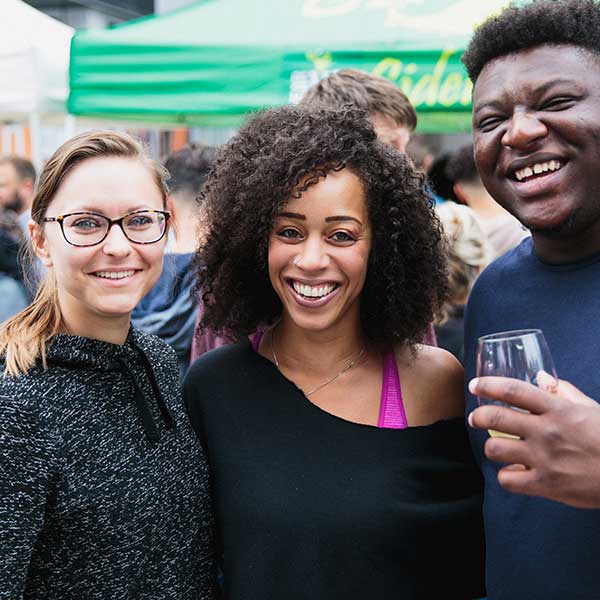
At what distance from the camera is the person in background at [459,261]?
3.79 meters

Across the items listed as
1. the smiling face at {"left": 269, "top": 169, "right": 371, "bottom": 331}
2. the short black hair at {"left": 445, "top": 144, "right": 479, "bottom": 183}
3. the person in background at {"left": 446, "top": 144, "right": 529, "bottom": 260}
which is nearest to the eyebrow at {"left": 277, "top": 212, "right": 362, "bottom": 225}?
the smiling face at {"left": 269, "top": 169, "right": 371, "bottom": 331}

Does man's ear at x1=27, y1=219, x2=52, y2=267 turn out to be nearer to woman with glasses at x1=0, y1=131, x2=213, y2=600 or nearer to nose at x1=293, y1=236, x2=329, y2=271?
woman with glasses at x1=0, y1=131, x2=213, y2=600

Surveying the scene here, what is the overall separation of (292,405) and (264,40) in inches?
140

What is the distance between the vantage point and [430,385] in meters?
2.45

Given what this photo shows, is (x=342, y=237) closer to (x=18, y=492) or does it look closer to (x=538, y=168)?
(x=538, y=168)

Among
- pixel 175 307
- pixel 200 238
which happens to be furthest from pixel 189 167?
pixel 200 238

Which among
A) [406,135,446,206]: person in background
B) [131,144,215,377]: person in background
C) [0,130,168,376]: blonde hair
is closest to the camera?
[0,130,168,376]: blonde hair

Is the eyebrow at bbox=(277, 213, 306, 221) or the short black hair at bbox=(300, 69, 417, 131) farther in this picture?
the short black hair at bbox=(300, 69, 417, 131)

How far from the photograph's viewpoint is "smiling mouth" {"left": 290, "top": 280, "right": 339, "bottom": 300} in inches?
93.8

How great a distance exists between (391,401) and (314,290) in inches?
15.5

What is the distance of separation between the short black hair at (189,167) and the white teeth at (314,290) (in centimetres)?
195

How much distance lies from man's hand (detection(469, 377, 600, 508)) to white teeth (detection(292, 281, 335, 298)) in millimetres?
1039

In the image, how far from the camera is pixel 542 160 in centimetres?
196

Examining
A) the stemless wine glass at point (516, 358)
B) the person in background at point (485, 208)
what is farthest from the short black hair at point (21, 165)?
the stemless wine glass at point (516, 358)
